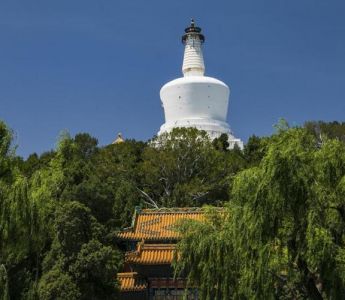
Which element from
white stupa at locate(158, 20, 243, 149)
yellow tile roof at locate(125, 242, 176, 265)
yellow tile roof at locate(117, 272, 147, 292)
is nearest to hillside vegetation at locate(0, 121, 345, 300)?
yellow tile roof at locate(125, 242, 176, 265)

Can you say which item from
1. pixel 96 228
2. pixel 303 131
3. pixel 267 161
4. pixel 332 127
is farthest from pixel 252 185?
pixel 332 127

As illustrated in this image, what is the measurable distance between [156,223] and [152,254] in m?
2.78

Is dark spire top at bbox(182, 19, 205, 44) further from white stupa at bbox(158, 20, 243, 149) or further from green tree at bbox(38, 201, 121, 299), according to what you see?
green tree at bbox(38, 201, 121, 299)

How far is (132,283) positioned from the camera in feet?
69.1

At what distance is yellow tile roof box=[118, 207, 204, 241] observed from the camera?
21.4 meters

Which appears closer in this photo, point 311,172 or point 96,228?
point 311,172

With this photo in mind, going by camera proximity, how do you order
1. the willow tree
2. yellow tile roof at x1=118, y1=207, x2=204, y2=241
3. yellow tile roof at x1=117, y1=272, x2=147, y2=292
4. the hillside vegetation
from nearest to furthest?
1. the willow tree
2. the hillside vegetation
3. yellow tile roof at x1=117, y1=272, x2=147, y2=292
4. yellow tile roof at x1=118, y1=207, x2=204, y2=241

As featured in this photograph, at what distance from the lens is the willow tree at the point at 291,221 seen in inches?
428

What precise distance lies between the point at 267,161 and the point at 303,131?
117cm

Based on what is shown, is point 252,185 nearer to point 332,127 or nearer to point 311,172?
point 311,172

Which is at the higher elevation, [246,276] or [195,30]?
[195,30]

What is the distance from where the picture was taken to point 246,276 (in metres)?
11.3

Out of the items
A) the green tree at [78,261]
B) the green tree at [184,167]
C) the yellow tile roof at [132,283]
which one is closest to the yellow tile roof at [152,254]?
the green tree at [78,261]

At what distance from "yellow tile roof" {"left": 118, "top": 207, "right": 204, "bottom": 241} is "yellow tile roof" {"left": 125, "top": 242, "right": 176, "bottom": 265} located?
4.71 ft
